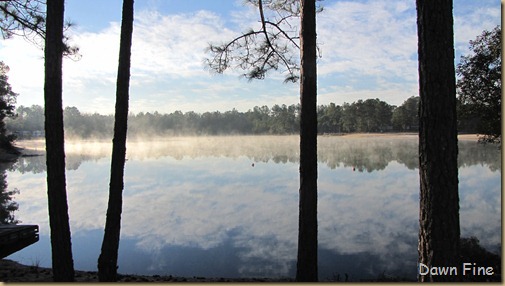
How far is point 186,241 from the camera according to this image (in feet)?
32.0

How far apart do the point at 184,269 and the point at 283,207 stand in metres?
6.04

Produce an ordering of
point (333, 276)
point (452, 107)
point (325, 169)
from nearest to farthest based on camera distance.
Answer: point (452, 107), point (333, 276), point (325, 169)

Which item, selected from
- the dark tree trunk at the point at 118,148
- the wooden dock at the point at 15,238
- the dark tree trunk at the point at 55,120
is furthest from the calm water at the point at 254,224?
the dark tree trunk at the point at 55,120

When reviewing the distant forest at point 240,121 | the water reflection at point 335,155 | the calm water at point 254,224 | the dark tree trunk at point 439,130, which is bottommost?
the calm water at point 254,224

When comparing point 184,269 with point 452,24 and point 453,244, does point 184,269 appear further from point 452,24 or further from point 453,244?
point 452,24

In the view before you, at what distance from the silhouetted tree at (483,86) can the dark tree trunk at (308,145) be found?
9238mm

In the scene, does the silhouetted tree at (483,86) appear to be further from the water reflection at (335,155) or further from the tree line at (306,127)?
the tree line at (306,127)

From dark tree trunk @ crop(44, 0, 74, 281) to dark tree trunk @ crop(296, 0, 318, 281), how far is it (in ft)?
10.2

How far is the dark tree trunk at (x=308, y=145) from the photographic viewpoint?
16.3 ft

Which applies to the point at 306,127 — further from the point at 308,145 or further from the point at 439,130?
the point at 439,130

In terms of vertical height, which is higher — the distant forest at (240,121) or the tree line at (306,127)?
the distant forest at (240,121)

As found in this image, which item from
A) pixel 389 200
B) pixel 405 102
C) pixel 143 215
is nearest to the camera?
pixel 143 215

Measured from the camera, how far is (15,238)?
352 inches

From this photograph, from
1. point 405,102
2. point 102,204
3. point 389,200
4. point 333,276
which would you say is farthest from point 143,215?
point 405,102
